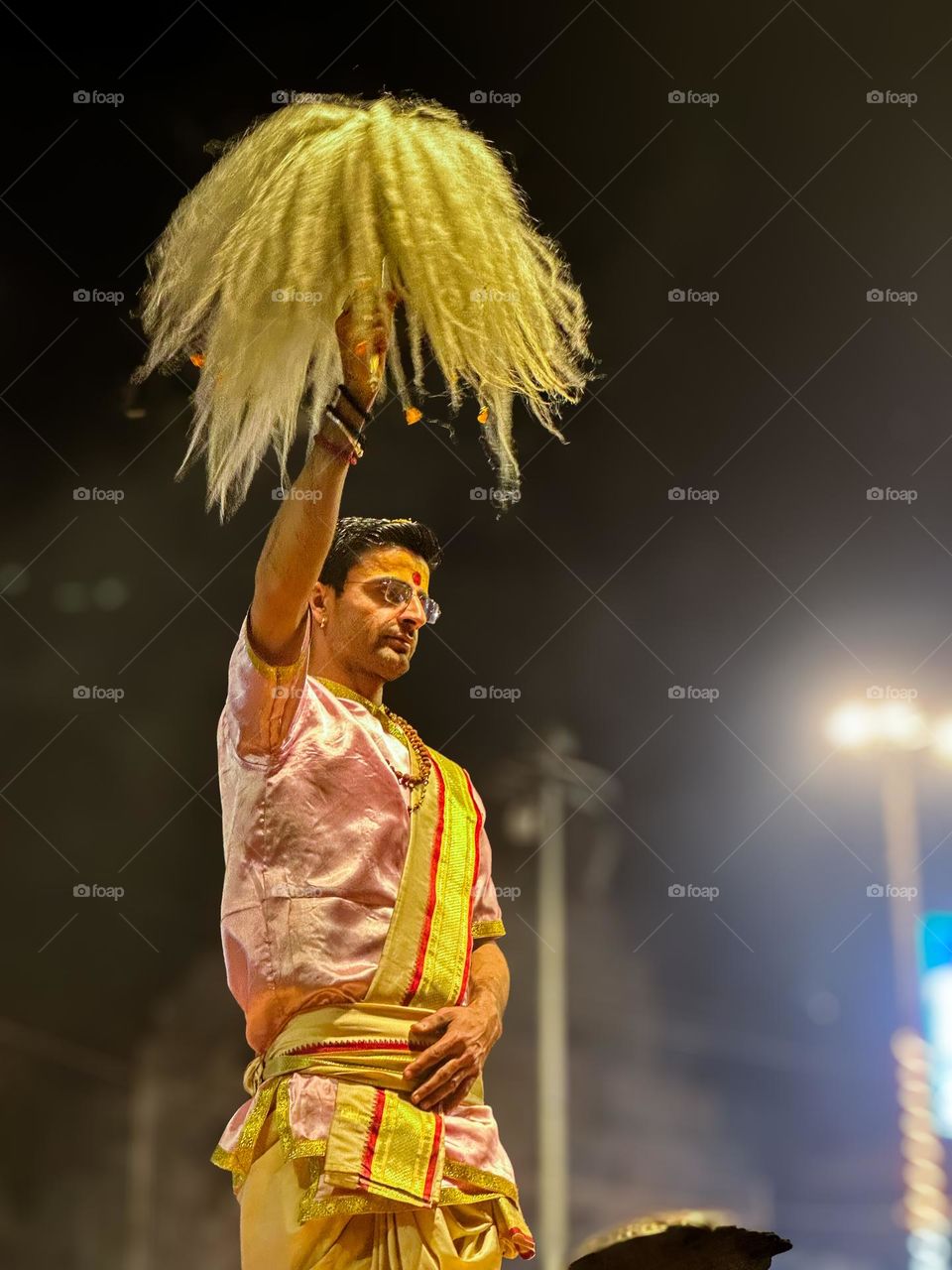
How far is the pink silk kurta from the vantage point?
2.37m

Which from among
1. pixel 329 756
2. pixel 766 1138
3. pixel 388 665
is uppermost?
pixel 388 665

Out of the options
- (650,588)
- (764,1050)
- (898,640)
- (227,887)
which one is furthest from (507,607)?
(227,887)

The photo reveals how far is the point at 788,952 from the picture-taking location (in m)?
4.34

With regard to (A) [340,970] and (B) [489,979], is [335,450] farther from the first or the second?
(B) [489,979]

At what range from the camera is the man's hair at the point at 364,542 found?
280cm

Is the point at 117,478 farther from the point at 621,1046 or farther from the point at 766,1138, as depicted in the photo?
the point at 766,1138

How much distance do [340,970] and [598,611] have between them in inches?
89.4

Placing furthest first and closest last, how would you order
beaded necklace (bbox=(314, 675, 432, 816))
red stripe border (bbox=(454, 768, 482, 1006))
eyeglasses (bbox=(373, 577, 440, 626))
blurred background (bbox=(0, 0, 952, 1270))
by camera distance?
blurred background (bbox=(0, 0, 952, 1270))
eyeglasses (bbox=(373, 577, 440, 626))
beaded necklace (bbox=(314, 675, 432, 816))
red stripe border (bbox=(454, 768, 482, 1006))

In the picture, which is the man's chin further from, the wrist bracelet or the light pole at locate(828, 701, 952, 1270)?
the light pole at locate(828, 701, 952, 1270)

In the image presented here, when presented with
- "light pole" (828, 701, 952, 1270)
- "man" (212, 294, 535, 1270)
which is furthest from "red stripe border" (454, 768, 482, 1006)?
"light pole" (828, 701, 952, 1270)

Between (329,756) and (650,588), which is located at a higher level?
(650,588)

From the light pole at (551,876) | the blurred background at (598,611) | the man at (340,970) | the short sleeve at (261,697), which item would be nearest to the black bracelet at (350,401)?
the man at (340,970)

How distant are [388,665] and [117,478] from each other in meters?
1.83

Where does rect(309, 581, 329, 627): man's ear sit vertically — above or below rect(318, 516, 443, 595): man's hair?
below
